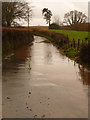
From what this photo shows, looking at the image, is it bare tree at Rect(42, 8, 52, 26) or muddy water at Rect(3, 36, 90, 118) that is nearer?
muddy water at Rect(3, 36, 90, 118)

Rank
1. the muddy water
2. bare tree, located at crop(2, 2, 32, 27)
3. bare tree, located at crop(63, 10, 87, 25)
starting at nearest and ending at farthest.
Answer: the muddy water < bare tree, located at crop(2, 2, 32, 27) < bare tree, located at crop(63, 10, 87, 25)

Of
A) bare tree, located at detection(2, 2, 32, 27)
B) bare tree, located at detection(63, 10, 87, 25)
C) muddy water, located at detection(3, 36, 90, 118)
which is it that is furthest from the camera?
bare tree, located at detection(63, 10, 87, 25)

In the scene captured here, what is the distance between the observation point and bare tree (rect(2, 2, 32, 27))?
132 ft

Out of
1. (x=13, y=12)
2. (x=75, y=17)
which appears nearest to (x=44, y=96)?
(x=13, y=12)

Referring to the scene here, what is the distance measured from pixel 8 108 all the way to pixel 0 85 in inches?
114

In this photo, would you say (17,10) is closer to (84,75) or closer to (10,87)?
(84,75)

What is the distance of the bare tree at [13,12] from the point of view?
132 feet

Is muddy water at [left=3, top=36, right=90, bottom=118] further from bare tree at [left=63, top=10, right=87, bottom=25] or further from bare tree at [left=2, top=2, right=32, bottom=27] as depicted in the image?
bare tree at [left=63, top=10, right=87, bottom=25]

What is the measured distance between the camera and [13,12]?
42.1m

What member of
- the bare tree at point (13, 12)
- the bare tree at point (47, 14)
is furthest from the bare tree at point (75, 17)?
the bare tree at point (13, 12)

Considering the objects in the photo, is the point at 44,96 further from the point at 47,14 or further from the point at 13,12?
the point at 47,14

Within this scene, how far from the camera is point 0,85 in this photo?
10.1 metres

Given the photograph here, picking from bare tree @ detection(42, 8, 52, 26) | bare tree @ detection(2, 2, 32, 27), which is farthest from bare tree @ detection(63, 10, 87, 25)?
bare tree @ detection(2, 2, 32, 27)

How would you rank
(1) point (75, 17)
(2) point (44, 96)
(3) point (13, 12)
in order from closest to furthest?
(2) point (44, 96) → (3) point (13, 12) → (1) point (75, 17)
